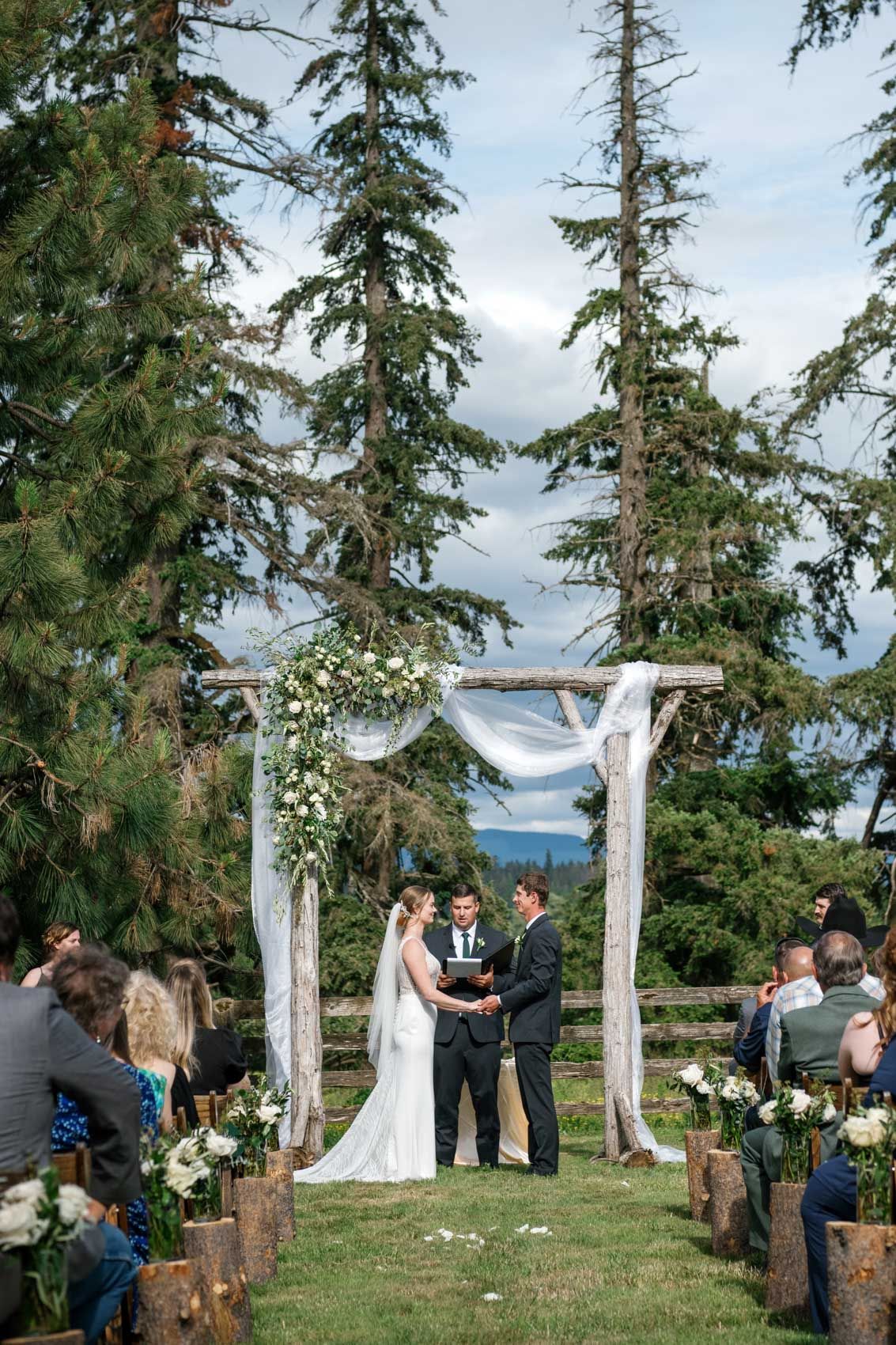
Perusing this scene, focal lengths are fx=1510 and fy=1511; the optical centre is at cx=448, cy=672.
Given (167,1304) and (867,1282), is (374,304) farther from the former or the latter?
(867,1282)

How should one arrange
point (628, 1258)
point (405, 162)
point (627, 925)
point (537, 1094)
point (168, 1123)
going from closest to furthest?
point (168, 1123) < point (628, 1258) < point (537, 1094) < point (627, 925) < point (405, 162)

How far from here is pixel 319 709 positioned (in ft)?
33.8

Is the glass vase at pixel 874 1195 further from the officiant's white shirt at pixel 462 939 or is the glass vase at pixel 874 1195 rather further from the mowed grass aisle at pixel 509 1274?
the officiant's white shirt at pixel 462 939

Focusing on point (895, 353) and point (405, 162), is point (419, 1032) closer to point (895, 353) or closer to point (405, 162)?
point (895, 353)

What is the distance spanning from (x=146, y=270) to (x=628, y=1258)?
6.51 m

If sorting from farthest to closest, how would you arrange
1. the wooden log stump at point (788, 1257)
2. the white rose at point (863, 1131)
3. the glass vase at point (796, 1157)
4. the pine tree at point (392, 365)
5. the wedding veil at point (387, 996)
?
the pine tree at point (392, 365), the wedding veil at point (387, 996), the glass vase at point (796, 1157), the wooden log stump at point (788, 1257), the white rose at point (863, 1131)

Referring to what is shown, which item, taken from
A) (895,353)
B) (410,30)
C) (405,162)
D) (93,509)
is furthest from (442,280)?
(93,509)

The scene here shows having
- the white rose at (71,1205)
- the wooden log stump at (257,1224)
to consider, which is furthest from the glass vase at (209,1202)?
the white rose at (71,1205)

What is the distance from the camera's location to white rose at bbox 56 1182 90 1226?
3195 mm

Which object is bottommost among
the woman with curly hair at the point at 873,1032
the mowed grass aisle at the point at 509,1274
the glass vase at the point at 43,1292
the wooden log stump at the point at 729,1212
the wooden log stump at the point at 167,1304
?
the mowed grass aisle at the point at 509,1274

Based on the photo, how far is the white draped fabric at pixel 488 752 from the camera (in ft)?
33.4

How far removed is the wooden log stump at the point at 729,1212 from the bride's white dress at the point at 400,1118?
320 cm

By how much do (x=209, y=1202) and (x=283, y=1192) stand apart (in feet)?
6.77

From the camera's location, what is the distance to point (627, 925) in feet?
32.9
